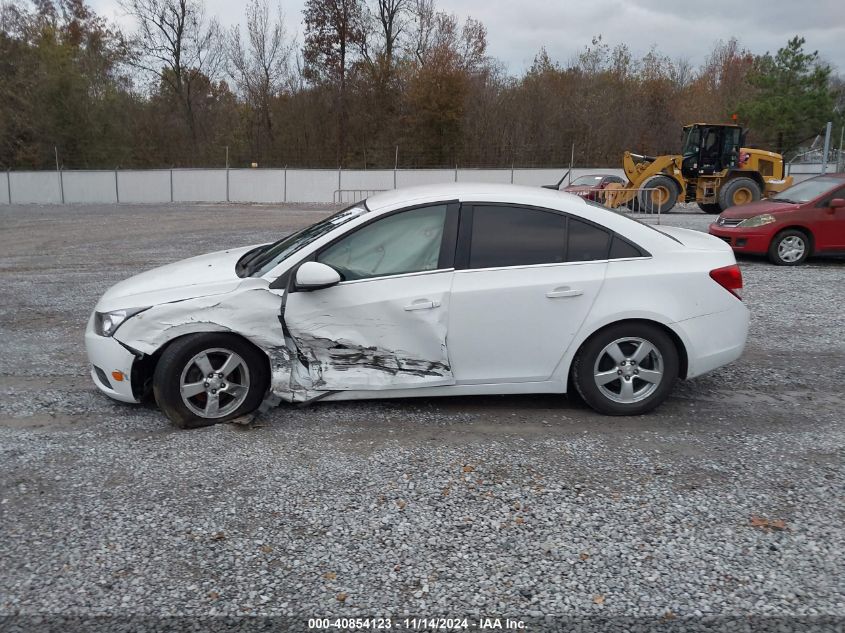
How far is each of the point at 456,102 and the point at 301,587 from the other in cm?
4108

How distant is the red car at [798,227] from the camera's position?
432 inches

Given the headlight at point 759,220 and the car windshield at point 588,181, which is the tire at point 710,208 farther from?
the headlight at point 759,220

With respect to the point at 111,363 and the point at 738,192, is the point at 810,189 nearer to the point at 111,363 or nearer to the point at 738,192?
the point at 738,192

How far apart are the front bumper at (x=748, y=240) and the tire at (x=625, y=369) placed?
7627mm

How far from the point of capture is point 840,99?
35.9m

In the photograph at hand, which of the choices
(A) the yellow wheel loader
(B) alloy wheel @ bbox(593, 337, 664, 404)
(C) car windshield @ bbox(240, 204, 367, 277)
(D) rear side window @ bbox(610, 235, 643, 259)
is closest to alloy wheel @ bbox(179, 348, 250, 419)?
(C) car windshield @ bbox(240, 204, 367, 277)

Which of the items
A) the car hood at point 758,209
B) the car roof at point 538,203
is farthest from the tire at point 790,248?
the car roof at point 538,203

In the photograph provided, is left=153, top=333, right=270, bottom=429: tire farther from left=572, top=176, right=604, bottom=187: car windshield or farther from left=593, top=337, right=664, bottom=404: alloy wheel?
left=572, top=176, right=604, bottom=187: car windshield

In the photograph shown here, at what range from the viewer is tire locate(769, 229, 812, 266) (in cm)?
1112

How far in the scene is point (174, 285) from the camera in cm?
462

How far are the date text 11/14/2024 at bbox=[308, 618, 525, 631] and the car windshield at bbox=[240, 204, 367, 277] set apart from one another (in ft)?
8.16

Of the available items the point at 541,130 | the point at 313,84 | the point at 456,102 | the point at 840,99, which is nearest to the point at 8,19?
the point at 313,84

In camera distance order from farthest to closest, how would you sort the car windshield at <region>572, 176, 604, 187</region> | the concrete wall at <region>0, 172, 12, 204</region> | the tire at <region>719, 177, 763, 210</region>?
1. the concrete wall at <region>0, 172, 12, 204</region>
2. the car windshield at <region>572, 176, 604, 187</region>
3. the tire at <region>719, 177, 763, 210</region>

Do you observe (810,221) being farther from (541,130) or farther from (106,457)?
(541,130)
